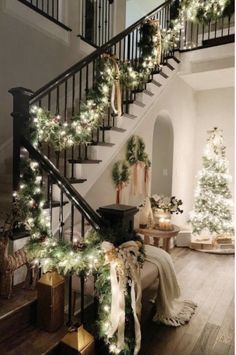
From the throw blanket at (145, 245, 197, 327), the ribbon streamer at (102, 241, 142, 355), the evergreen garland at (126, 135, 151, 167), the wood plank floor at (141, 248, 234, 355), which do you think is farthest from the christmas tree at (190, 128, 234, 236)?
the ribbon streamer at (102, 241, 142, 355)

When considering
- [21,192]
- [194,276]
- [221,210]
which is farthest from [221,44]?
[21,192]

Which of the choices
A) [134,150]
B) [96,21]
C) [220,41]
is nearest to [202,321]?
[134,150]

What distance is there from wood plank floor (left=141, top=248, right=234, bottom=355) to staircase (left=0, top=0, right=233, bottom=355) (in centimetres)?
82

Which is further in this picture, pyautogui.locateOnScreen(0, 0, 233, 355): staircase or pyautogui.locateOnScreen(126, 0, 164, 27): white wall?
pyautogui.locateOnScreen(126, 0, 164, 27): white wall

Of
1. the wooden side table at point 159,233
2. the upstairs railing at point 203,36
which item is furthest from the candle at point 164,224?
the upstairs railing at point 203,36

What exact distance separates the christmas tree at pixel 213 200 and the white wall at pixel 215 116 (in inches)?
23.7

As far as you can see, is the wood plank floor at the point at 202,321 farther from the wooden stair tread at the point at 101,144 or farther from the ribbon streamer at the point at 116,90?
the ribbon streamer at the point at 116,90

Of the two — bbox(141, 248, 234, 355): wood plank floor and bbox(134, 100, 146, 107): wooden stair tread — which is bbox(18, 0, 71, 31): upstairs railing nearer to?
bbox(134, 100, 146, 107): wooden stair tread

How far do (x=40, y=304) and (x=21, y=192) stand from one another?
35.5 inches

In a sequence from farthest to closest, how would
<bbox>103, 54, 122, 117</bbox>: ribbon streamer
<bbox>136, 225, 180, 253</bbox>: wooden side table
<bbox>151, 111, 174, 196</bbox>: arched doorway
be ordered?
<bbox>151, 111, 174, 196</bbox>: arched doorway < <bbox>136, 225, 180, 253</bbox>: wooden side table < <bbox>103, 54, 122, 117</bbox>: ribbon streamer

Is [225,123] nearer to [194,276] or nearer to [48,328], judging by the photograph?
[194,276]

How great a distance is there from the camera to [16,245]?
2.52 m

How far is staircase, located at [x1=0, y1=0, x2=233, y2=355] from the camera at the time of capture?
85.9 inches

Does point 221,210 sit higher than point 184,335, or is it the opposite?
point 221,210
